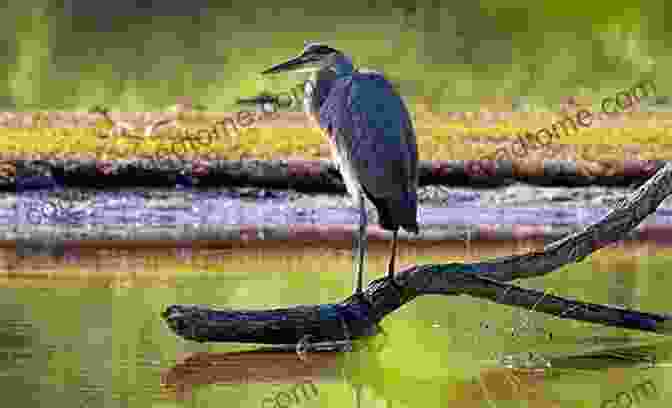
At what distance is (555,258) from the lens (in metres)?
8.81

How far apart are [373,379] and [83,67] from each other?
14.3m

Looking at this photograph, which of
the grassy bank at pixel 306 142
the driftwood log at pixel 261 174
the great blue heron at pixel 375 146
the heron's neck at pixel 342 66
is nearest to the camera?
the great blue heron at pixel 375 146

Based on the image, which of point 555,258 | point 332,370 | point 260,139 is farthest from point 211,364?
point 260,139

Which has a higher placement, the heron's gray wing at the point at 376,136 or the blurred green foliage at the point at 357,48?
the heron's gray wing at the point at 376,136

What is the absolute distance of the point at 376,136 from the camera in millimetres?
8648

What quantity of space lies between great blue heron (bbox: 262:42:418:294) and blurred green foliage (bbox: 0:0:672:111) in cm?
1205

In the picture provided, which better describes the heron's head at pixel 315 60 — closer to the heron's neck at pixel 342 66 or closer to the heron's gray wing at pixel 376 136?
the heron's neck at pixel 342 66

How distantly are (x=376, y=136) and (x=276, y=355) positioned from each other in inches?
48.3

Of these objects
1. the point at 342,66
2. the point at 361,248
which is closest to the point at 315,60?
the point at 342,66

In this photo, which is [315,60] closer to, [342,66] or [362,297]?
[342,66]

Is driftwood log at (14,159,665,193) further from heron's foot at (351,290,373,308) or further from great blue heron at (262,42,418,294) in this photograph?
heron's foot at (351,290,373,308)

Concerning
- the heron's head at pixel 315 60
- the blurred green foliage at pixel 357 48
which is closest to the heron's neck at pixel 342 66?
the heron's head at pixel 315 60

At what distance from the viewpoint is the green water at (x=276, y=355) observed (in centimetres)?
766

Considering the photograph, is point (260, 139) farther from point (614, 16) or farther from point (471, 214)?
point (614, 16)
